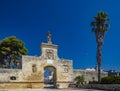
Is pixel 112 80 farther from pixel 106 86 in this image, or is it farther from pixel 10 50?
pixel 10 50

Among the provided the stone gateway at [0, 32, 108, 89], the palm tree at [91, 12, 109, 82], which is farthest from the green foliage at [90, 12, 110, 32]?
the stone gateway at [0, 32, 108, 89]

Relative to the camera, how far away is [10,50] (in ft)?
148

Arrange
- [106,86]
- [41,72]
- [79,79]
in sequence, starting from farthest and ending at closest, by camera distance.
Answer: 1. [79,79]
2. [41,72]
3. [106,86]

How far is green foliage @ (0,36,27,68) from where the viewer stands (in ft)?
146

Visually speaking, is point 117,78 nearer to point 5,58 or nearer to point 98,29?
point 98,29

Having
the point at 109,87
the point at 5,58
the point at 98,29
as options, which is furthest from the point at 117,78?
the point at 5,58

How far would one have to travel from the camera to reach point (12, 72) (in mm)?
33938

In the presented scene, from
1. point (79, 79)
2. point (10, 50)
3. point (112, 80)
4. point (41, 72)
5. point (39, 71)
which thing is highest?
point (10, 50)

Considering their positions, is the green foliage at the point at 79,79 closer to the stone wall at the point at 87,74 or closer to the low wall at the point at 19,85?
the stone wall at the point at 87,74

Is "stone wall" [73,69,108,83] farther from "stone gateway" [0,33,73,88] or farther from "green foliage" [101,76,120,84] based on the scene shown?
"green foliage" [101,76,120,84]

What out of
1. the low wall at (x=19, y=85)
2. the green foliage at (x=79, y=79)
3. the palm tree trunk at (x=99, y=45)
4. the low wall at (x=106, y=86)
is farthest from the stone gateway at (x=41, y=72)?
the palm tree trunk at (x=99, y=45)

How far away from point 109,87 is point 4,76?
1322 cm

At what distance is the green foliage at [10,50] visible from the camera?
1756 inches

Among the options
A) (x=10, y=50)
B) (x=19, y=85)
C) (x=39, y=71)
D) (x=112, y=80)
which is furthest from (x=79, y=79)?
(x=10, y=50)
